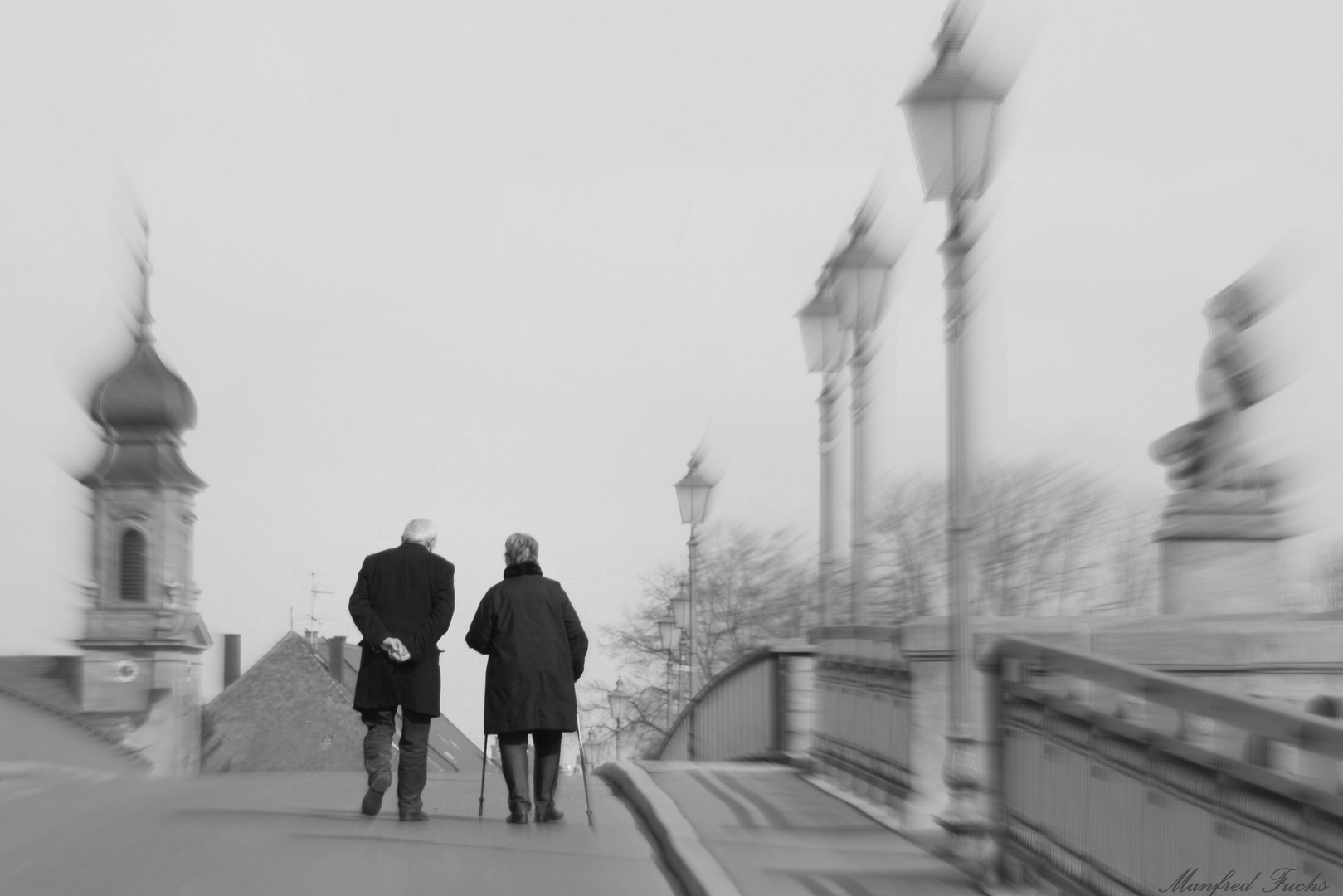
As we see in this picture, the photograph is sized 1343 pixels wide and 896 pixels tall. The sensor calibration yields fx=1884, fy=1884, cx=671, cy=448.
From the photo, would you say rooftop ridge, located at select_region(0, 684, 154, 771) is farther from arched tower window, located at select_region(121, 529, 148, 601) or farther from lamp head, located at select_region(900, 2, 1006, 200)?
lamp head, located at select_region(900, 2, 1006, 200)

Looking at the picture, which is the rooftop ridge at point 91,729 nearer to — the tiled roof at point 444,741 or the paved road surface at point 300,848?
the tiled roof at point 444,741

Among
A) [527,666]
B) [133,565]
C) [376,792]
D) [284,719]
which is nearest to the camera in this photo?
[527,666]

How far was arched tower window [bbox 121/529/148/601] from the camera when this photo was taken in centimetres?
6925

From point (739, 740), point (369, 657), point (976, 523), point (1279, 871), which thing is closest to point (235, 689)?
point (976, 523)

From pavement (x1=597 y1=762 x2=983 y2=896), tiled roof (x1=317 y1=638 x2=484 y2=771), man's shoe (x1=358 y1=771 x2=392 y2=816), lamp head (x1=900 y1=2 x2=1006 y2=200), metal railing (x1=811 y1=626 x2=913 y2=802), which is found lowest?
tiled roof (x1=317 y1=638 x2=484 y2=771)

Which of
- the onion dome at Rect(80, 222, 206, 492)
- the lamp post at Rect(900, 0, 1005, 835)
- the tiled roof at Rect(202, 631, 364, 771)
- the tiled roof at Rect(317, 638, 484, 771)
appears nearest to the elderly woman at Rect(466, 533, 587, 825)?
the lamp post at Rect(900, 0, 1005, 835)

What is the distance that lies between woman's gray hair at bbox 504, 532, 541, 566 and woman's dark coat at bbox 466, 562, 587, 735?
1.6 inches

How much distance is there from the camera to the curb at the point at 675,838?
763cm

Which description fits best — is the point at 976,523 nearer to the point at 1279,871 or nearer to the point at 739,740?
the point at 739,740

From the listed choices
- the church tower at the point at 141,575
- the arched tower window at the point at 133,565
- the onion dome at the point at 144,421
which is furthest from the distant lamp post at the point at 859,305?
the arched tower window at the point at 133,565

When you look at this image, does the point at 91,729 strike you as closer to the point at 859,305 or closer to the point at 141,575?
the point at 141,575

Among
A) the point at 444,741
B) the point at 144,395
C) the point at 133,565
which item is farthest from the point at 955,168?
the point at 444,741

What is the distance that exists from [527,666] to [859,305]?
389 cm

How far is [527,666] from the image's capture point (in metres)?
10.4
